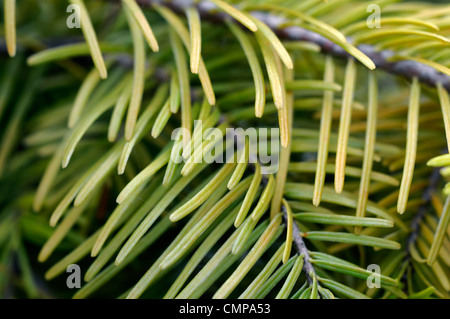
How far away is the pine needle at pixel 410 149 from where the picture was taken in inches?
12.0

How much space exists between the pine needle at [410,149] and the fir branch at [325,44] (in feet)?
0.03

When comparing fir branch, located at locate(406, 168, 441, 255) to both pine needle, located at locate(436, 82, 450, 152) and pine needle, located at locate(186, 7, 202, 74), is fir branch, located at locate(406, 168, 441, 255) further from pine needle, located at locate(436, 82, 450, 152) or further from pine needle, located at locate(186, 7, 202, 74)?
pine needle, located at locate(186, 7, 202, 74)

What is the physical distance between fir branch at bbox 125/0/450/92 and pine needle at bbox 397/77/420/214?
10mm

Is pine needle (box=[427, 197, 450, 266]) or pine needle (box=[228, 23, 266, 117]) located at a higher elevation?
pine needle (box=[228, 23, 266, 117])

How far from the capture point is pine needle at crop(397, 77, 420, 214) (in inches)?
12.0

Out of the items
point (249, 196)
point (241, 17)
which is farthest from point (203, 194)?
point (241, 17)

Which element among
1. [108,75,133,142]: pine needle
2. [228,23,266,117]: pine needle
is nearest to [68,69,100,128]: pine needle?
[108,75,133,142]: pine needle

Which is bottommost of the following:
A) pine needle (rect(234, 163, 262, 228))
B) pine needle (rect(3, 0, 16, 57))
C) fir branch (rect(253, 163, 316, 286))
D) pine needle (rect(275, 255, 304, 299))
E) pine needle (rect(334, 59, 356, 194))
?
pine needle (rect(275, 255, 304, 299))

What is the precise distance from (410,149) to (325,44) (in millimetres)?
121

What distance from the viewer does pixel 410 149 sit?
33cm

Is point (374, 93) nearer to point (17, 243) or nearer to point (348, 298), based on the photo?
point (348, 298)

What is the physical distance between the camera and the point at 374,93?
0.39m

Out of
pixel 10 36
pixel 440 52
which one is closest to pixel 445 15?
pixel 440 52
